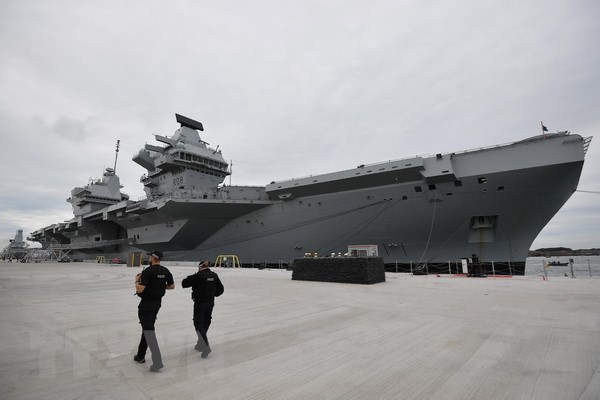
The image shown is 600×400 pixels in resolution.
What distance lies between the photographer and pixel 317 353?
3578 millimetres

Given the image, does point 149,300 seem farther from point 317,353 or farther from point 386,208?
point 386,208

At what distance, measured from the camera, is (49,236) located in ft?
189

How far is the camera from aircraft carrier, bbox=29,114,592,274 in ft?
60.0

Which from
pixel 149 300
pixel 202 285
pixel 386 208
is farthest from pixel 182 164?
pixel 149 300

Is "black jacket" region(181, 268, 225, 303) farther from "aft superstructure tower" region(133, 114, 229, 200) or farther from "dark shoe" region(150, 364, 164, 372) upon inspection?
"aft superstructure tower" region(133, 114, 229, 200)

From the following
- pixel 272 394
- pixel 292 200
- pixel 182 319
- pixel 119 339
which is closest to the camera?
pixel 272 394

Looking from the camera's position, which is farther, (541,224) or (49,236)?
(49,236)

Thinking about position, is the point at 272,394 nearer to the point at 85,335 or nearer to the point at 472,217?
the point at 85,335

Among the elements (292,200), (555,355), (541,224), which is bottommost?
(555,355)

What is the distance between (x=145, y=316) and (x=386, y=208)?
20290 millimetres

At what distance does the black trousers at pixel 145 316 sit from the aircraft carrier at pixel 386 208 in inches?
723

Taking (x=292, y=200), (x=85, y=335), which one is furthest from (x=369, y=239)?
(x=85, y=335)

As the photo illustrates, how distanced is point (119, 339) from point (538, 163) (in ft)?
69.9

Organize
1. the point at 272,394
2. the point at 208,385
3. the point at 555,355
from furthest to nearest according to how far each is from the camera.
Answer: the point at 555,355
the point at 208,385
the point at 272,394
